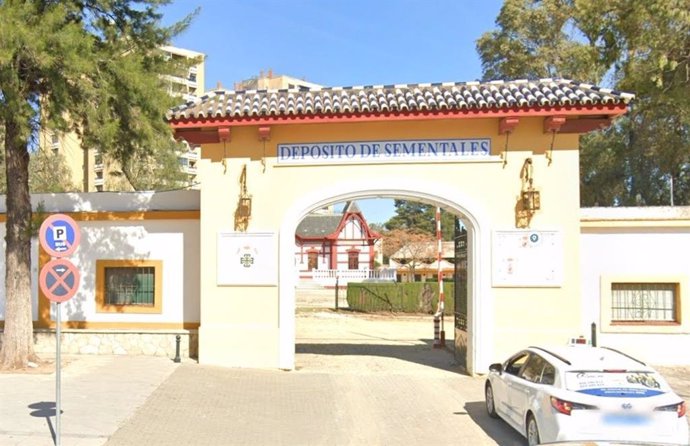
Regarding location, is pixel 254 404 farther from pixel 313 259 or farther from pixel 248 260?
pixel 313 259

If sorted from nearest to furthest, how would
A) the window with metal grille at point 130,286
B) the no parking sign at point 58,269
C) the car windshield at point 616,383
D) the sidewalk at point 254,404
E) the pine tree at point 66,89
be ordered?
the car windshield at point 616,383 → the no parking sign at point 58,269 → the sidewalk at point 254,404 → the pine tree at point 66,89 → the window with metal grille at point 130,286

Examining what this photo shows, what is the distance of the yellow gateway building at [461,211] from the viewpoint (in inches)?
411

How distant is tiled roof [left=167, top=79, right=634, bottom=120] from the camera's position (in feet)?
33.4

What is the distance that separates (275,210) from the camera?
10969mm

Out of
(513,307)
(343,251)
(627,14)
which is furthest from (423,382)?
(343,251)

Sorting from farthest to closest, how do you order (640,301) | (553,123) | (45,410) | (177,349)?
(640,301) → (177,349) → (553,123) → (45,410)

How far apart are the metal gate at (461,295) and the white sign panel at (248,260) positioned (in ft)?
13.2

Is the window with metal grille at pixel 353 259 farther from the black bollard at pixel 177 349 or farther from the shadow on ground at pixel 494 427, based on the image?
the shadow on ground at pixel 494 427

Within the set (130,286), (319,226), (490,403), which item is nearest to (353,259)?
(319,226)

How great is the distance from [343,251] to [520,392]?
43196 millimetres

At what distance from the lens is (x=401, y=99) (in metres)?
10.7

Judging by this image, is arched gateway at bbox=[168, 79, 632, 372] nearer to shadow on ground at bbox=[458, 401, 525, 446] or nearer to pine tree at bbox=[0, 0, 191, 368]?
pine tree at bbox=[0, 0, 191, 368]

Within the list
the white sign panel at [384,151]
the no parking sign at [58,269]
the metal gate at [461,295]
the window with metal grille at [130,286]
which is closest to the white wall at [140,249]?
the window with metal grille at [130,286]

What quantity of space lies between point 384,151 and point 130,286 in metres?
6.28
